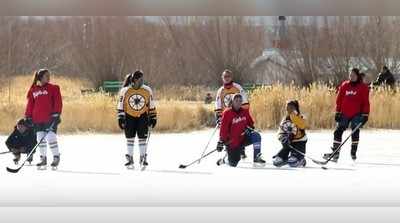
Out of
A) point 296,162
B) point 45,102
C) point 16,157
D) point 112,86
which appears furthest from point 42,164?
point 112,86

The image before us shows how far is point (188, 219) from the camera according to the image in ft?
19.4

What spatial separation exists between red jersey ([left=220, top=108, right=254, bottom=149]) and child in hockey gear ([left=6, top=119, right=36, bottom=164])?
2.79 metres

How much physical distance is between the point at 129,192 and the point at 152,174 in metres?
1.51

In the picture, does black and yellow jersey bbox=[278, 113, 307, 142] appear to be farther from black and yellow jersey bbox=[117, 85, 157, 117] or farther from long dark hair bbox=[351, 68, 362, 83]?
black and yellow jersey bbox=[117, 85, 157, 117]

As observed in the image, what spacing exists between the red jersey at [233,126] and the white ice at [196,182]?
40 cm

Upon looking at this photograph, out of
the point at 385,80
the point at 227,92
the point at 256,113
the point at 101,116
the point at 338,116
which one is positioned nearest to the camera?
the point at 338,116

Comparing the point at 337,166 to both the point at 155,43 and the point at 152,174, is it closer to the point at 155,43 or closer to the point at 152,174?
the point at 152,174

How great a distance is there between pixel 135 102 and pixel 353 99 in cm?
314

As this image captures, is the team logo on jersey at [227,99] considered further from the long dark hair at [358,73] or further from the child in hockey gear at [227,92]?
the long dark hair at [358,73]

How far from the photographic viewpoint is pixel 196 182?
26.4 ft

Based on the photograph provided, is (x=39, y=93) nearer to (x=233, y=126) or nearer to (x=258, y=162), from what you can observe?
(x=233, y=126)

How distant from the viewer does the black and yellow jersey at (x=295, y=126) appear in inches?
383

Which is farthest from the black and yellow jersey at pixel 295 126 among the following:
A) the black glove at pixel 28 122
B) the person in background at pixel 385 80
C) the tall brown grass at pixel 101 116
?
the person in background at pixel 385 80

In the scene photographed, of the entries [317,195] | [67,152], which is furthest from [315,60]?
[317,195]
